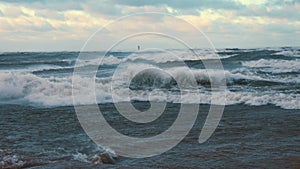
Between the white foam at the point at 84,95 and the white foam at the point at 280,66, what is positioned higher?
the white foam at the point at 280,66

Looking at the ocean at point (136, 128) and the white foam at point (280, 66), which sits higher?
the white foam at point (280, 66)

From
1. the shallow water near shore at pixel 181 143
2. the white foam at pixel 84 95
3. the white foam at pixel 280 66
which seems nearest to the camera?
the shallow water near shore at pixel 181 143

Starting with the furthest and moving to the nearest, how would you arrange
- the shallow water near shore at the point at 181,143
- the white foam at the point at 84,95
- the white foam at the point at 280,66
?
1. the white foam at the point at 280,66
2. the white foam at the point at 84,95
3. the shallow water near shore at the point at 181,143

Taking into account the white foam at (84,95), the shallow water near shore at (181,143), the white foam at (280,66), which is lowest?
the shallow water near shore at (181,143)

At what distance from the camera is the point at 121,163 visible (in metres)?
5.59

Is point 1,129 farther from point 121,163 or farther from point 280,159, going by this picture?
point 280,159

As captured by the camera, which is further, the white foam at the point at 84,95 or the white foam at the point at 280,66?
the white foam at the point at 280,66

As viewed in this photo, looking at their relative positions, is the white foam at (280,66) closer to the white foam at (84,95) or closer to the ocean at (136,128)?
the ocean at (136,128)

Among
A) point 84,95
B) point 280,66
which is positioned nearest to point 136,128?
Answer: point 84,95

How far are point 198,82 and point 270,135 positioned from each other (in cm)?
1070

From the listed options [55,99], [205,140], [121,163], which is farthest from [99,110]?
[121,163]

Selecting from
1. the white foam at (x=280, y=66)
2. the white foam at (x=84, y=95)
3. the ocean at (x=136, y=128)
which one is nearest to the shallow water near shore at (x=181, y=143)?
the ocean at (x=136, y=128)

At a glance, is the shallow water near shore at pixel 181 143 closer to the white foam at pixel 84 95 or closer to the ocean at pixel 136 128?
the ocean at pixel 136 128

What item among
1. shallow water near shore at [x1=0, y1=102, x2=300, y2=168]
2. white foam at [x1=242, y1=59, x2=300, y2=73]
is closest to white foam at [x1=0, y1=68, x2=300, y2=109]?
shallow water near shore at [x1=0, y1=102, x2=300, y2=168]
